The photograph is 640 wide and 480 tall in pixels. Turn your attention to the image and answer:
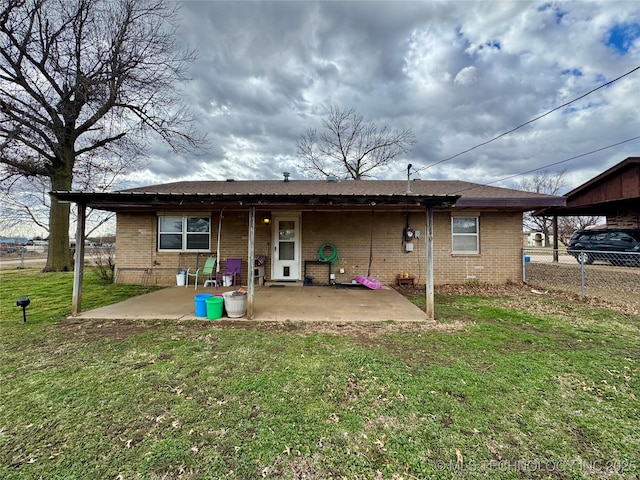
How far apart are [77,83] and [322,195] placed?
12.7 meters

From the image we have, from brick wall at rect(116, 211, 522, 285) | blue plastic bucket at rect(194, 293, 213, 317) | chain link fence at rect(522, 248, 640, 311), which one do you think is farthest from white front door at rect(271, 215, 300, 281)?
chain link fence at rect(522, 248, 640, 311)

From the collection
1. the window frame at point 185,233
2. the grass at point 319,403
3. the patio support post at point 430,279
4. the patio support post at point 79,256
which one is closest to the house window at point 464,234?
the patio support post at point 430,279

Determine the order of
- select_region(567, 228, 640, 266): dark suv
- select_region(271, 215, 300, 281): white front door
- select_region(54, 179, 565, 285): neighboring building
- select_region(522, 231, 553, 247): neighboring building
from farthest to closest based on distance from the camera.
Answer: select_region(522, 231, 553, 247): neighboring building → select_region(567, 228, 640, 266): dark suv → select_region(271, 215, 300, 281): white front door → select_region(54, 179, 565, 285): neighboring building

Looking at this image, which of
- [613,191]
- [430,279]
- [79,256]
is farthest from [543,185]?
[79,256]

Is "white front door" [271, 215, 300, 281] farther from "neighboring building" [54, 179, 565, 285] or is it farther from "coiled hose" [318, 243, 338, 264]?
"coiled hose" [318, 243, 338, 264]

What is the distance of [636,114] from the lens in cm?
909

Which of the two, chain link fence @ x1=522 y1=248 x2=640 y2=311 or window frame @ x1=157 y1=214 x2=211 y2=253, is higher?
window frame @ x1=157 y1=214 x2=211 y2=253

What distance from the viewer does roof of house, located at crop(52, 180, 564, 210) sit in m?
4.97

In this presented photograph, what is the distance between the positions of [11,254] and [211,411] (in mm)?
27707

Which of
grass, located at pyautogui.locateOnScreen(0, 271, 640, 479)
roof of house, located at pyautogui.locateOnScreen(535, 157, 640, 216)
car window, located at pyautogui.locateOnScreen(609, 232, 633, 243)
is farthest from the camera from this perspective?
car window, located at pyautogui.locateOnScreen(609, 232, 633, 243)

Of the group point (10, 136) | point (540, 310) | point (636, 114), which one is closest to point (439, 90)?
point (636, 114)

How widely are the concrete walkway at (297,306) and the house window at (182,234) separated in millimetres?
1677

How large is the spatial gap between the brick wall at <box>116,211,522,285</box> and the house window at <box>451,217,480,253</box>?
0.19 meters

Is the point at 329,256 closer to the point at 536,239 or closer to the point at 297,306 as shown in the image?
the point at 297,306
